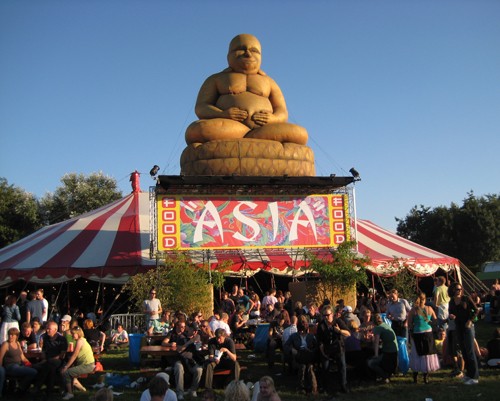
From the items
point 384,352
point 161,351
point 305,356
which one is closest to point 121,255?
point 161,351

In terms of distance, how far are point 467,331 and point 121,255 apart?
10312 mm

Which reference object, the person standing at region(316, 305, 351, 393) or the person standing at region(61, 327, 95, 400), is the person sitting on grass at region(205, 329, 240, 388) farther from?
the person standing at region(61, 327, 95, 400)

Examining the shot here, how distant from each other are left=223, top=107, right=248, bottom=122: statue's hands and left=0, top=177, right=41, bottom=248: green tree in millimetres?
19330

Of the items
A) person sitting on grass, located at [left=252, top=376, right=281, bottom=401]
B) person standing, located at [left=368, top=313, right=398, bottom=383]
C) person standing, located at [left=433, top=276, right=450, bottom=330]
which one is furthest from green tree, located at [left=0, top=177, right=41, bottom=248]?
person sitting on grass, located at [left=252, top=376, right=281, bottom=401]

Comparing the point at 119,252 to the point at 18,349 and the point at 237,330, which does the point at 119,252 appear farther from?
the point at 18,349

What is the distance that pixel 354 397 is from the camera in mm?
7012

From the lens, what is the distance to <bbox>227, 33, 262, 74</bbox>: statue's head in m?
17.5

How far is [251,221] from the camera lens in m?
14.6

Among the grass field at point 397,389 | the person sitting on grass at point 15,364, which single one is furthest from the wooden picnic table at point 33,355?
the grass field at point 397,389

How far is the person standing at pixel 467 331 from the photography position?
745cm

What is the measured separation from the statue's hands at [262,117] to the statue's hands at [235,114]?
0.95 ft

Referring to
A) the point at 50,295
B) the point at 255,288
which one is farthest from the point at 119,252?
the point at 255,288

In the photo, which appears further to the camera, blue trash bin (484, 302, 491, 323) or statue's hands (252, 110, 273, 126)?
statue's hands (252, 110, 273, 126)

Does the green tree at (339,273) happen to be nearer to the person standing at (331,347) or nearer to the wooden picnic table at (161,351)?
the person standing at (331,347)
